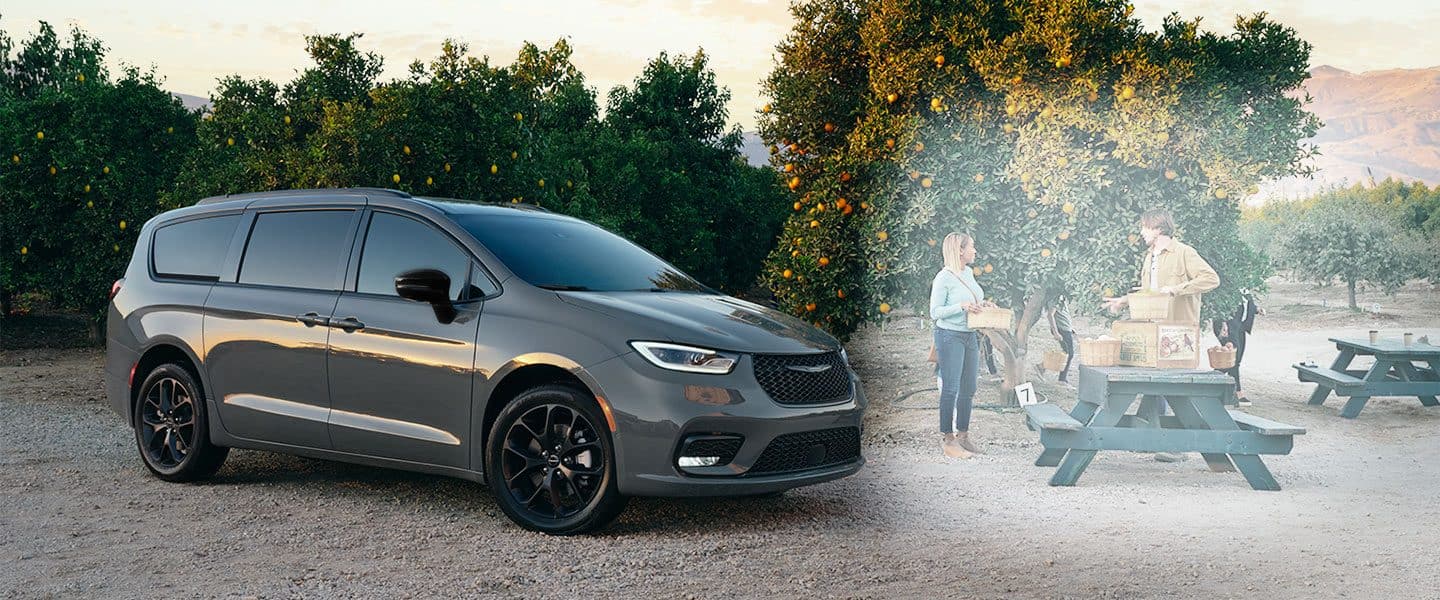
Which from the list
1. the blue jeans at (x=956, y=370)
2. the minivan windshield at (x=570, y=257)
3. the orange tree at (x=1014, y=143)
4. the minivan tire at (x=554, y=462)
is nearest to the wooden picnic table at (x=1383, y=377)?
the orange tree at (x=1014, y=143)

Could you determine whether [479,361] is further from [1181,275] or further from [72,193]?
[72,193]

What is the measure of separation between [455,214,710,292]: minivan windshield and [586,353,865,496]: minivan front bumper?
2.92 ft

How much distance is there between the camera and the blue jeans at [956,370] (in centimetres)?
978

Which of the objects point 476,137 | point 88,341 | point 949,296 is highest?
point 476,137

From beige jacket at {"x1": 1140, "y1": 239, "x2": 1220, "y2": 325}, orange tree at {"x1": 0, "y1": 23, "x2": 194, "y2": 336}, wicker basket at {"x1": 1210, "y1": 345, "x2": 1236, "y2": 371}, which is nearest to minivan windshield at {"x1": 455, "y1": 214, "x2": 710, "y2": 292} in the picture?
beige jacket at {"x1": 1140, "y1": 239, "x2": 1220, "y2": 325}

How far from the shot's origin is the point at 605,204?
35.3 meters

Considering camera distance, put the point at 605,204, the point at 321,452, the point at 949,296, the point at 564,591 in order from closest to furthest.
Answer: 1. the point at 564,591
2. the point at 321,452
3. the point at 949,296
4. the point at 605,204

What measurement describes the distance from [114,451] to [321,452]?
11.4ft

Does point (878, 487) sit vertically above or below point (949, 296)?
below

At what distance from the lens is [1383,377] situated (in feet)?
46.9

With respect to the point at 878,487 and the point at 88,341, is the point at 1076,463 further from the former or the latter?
the point at 88,341

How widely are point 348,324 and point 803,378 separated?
2619 millimetres

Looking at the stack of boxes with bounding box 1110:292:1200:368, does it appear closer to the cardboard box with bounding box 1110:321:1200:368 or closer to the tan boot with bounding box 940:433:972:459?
the cardboard box with bounding box 1110:321:1200:368

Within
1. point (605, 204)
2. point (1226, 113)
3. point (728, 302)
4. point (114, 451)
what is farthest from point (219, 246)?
point (605, 204)
